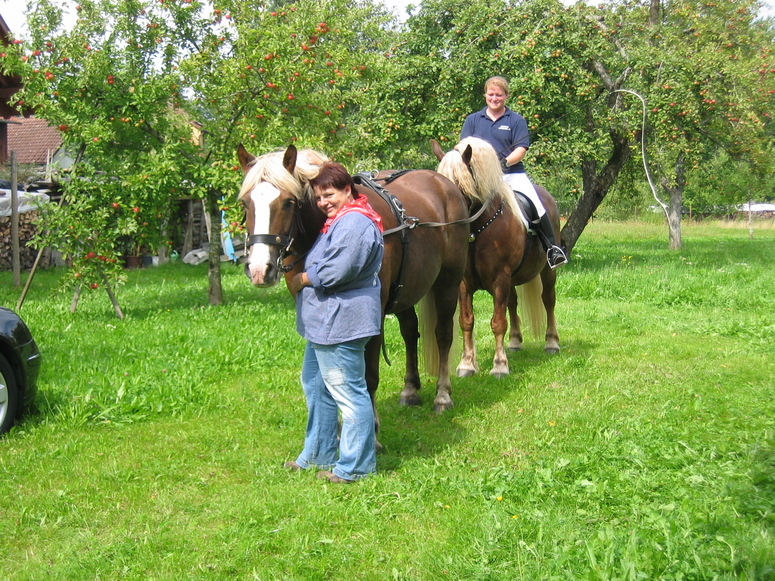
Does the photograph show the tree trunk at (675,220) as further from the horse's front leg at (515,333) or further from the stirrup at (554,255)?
the stirrup at (554,255)

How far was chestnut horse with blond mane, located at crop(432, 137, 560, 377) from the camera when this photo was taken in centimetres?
639

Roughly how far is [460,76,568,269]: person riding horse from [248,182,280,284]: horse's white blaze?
10.6 ft

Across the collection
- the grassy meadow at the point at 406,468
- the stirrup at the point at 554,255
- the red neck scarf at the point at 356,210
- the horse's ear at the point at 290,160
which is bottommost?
the grassy meadow at the point at 406,468

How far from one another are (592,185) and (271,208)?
1482cm

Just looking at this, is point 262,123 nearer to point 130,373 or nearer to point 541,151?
point 130,373

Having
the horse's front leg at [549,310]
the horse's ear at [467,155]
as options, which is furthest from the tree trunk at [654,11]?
the horse's ear at [467,155]

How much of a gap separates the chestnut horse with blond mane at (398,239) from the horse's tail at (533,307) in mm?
2268

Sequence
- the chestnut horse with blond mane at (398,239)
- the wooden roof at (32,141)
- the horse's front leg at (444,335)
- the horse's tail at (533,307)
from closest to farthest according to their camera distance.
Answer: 1. the chestnut horse with blond mane at (398,239)
2. the horse's front leg at (444,335)
3. the horse's tail at (533,307)
4. the wooden roof at (32,141)

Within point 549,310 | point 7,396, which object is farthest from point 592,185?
point 7,396

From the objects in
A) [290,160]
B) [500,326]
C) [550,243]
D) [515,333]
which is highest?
[290,160]

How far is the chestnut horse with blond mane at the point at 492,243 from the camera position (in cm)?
639

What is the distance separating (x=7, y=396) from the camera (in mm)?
5426

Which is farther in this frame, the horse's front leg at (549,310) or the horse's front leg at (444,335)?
the horse's front leg at (549,310)

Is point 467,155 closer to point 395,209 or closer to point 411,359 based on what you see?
point 395,209
